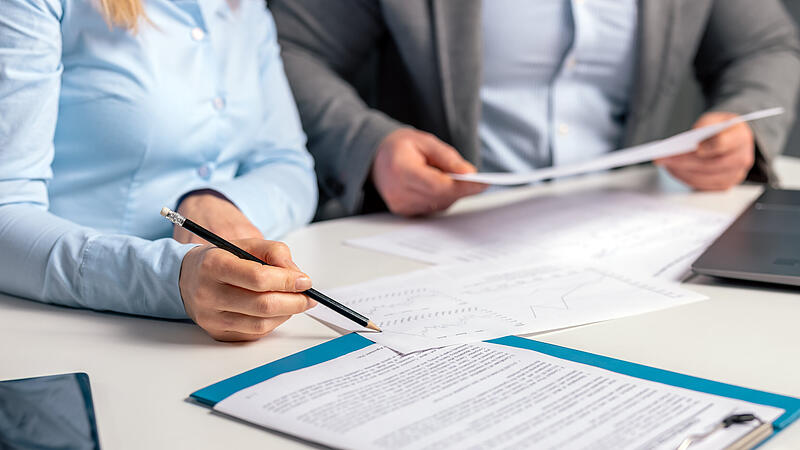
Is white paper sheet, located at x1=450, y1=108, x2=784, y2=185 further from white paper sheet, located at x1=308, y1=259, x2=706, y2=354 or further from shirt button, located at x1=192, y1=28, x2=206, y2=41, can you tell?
shirt button, located at x1=192, y1=28, x2=206, y2=41

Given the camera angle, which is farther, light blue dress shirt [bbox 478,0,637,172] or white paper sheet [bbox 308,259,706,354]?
light blue dress shirt [bbox 478,0,637,172]

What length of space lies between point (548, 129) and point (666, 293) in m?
0.74

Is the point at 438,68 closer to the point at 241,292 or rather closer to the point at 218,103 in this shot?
the point at 218,103

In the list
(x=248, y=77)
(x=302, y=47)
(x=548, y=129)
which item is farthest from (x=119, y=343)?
(x=548, y=129)

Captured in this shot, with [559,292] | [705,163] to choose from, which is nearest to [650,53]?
[705,163]

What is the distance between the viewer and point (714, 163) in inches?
49.3

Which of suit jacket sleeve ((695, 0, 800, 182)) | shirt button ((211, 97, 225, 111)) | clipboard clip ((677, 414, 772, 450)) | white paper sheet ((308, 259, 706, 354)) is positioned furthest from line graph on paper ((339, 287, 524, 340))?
suit jacket sleeve ((695, 0, 800, 182))

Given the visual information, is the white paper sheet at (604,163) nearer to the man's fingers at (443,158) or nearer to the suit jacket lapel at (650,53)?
the man's fingers at (443,158)

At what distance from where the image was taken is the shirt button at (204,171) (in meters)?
0.95

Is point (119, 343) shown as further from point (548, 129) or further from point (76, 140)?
point (548, 129)

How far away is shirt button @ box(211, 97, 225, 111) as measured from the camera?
3.08ft

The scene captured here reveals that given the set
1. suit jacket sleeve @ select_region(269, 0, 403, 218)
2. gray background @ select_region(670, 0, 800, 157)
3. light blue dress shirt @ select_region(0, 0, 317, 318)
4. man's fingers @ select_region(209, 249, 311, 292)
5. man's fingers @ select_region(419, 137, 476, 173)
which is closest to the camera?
man's fingers @ select_region(209, 249, 311, 292)

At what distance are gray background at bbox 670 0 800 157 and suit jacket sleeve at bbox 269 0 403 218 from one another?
116 cm

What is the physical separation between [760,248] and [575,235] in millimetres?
216
